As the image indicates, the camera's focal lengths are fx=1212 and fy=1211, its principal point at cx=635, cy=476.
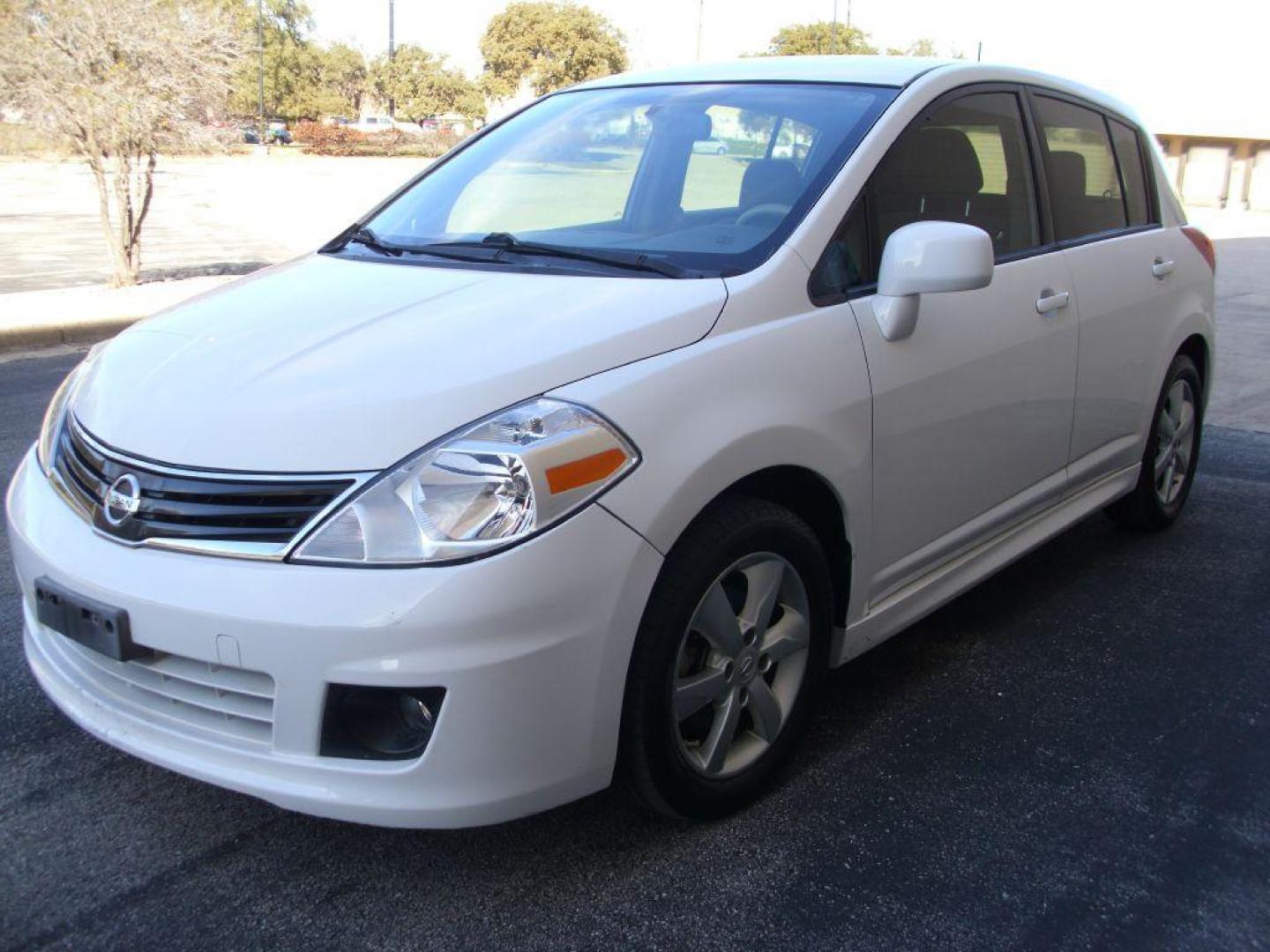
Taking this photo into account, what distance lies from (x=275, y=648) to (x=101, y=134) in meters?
10.7

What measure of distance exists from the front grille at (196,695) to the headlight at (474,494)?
0.29 metres

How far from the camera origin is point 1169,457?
15.4ft

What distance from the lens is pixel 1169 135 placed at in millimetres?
32219

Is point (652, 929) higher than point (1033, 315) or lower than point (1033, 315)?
lower

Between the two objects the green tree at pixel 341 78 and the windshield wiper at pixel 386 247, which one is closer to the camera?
the windshield wiper at pixel 386 247

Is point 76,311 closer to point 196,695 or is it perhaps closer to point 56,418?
point 56,418

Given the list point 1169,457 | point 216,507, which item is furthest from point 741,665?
point 1169,457

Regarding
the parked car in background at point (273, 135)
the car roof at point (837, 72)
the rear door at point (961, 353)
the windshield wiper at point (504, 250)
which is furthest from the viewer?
the parked car in background at point (273, 135)

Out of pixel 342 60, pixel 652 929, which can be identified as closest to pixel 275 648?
pixel 652 929

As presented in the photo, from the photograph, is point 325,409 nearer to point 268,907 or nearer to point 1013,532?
point 268,907

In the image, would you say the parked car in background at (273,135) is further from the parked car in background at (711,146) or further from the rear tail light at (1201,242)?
the parked car in background at (711,146)

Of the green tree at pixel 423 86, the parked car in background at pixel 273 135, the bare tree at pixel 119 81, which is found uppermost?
the green tree at pixel 423 86

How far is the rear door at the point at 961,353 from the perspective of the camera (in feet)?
9.67

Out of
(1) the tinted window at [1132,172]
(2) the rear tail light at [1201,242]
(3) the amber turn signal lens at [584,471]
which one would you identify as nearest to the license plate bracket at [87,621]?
(3) the amber turn signal lens at [584,471]
